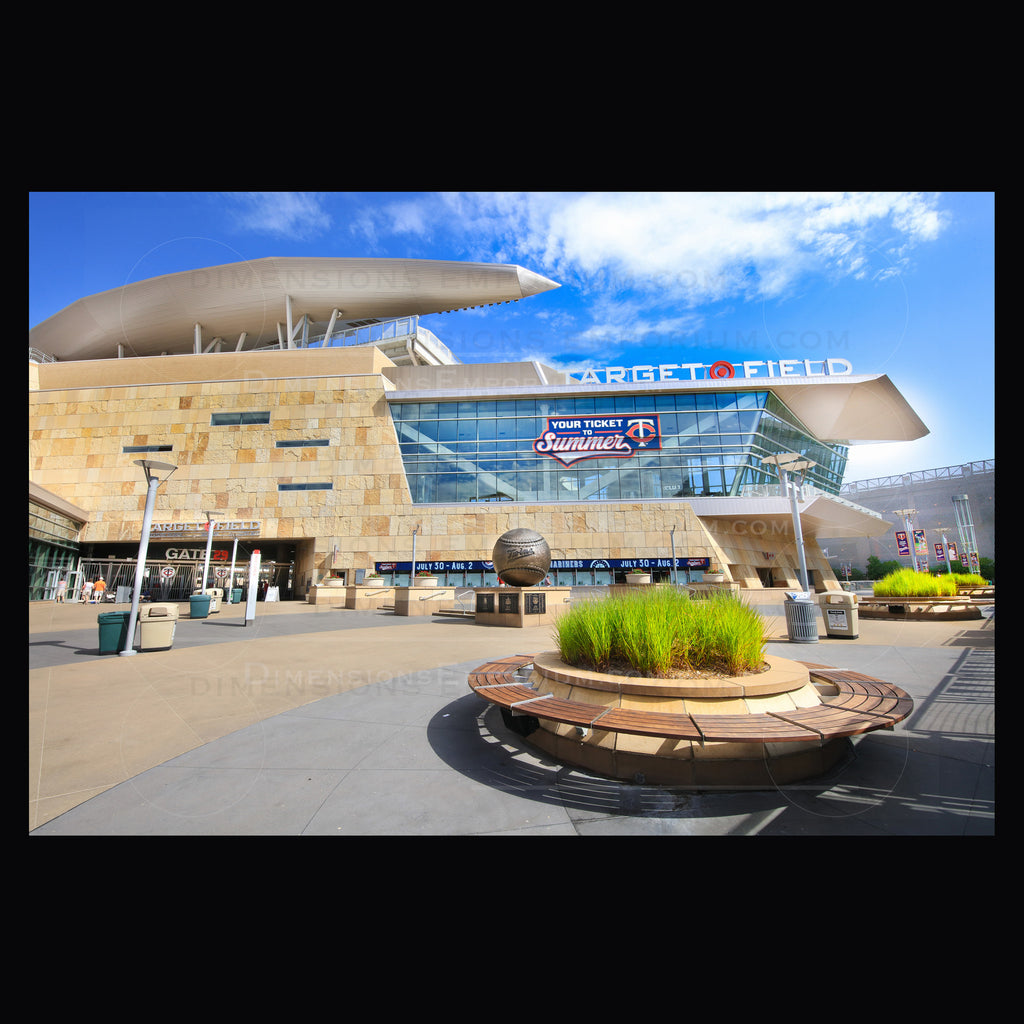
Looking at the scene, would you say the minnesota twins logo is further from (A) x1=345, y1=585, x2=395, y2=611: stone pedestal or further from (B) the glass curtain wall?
(A) x1=345, y1=585, x2=395, y2=611: stone pedestal

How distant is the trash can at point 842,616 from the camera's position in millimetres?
10391

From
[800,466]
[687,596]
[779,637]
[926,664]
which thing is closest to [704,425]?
[800,466]

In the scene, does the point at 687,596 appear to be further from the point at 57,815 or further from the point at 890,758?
the point at 57,815

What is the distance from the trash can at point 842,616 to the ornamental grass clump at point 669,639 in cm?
735

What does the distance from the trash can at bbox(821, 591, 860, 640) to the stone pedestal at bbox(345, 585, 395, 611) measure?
18958mm

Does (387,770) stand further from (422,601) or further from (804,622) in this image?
(422,601)

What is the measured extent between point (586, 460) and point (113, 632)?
28756 mm

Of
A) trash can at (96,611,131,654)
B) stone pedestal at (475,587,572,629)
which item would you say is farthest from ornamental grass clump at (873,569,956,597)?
trash can at (96,611,131,654)

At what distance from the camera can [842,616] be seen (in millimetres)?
10523

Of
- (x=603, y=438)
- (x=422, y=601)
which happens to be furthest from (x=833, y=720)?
(x=603, y=438)

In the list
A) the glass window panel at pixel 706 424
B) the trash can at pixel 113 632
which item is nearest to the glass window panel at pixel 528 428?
the glass window panel at pixel 706 424

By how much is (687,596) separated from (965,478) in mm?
38004

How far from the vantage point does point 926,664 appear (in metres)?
7.30

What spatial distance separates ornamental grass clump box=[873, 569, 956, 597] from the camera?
1467 cm
